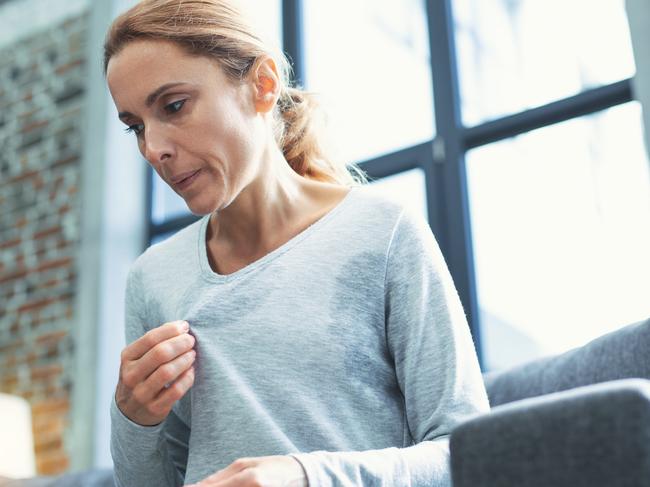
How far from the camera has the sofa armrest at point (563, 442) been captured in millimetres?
667

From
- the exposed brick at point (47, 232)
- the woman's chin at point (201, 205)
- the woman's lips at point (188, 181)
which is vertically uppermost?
the exposed brick at point (47, 232)

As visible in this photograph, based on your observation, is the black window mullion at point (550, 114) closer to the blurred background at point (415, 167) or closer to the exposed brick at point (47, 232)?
the blurred background at point (415, 167)

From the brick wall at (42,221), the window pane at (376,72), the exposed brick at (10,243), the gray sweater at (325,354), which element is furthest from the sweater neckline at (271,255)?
the exposed brick at (10,243)

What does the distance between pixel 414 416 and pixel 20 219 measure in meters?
3.32

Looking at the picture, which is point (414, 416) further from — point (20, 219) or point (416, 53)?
point (20, 219)

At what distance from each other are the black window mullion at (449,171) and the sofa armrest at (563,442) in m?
2.15

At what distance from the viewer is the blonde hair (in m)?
1.31

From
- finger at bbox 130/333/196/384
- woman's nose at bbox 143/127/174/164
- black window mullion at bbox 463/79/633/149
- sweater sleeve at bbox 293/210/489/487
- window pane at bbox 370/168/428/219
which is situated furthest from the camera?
window pane at bbox 370/168/428/219

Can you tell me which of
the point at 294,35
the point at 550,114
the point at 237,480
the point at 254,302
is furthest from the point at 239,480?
the point at 294,35

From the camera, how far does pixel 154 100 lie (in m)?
1.29

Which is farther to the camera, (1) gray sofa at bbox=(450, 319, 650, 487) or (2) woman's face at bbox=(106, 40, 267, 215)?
(2) woman's face at bbox=(106, 40, 267, 215)

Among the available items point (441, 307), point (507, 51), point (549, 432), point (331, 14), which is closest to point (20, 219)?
point (331, 14)


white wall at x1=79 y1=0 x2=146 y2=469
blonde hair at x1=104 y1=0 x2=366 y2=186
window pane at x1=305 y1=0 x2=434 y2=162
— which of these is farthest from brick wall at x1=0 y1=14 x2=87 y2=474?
blonde hair at x1=104 y1=0 x2=366 y2=186

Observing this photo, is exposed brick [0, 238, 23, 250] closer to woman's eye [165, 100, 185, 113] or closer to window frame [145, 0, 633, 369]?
window frame [145, 0, 633, 369]
